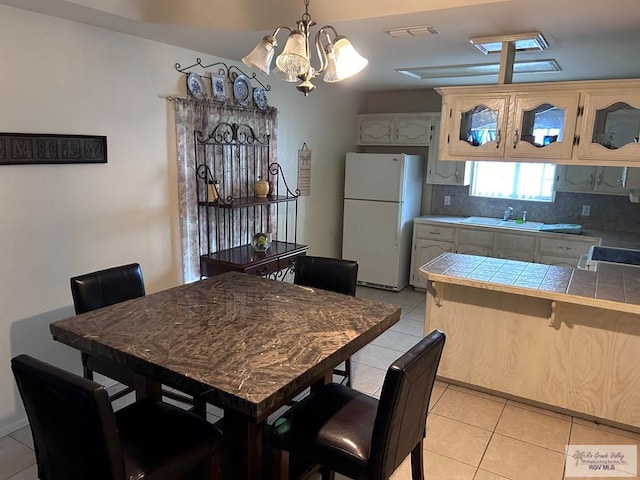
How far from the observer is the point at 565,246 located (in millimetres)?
4426

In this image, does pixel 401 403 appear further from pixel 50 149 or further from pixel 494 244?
pixel 494 244

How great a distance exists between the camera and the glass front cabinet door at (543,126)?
9.34 ft

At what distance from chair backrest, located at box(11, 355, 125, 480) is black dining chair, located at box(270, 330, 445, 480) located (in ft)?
2.07

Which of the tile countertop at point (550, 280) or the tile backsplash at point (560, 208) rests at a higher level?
the tile backsplash at point (560, 208)

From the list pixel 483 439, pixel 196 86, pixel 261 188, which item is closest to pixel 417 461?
pixel 483 439

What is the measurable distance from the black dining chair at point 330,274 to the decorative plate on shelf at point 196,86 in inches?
58.5

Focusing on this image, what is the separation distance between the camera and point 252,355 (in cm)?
169

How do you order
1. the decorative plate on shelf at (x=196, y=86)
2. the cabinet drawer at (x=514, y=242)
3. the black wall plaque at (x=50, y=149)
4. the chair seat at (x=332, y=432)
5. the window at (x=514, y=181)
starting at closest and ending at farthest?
the chair seat at (x=332, y=432) → the black wall plaque at (x=50, y=149) → the decorative plate on shelf at (x=196, y=86) → the cabinet drawer at (x=514, y=242) → the window at (x=514, y=181)

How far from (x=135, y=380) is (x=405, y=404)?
1.30 m

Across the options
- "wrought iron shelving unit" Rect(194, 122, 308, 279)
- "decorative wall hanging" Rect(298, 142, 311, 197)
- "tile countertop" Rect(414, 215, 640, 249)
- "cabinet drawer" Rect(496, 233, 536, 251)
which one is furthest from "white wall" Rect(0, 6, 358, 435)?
"cabinet drawer" Rect(496, 233, 536, 251)

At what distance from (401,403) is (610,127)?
89.3 inches

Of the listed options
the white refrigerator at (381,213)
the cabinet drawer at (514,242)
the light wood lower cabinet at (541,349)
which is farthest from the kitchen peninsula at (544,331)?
the white refrigerator at (381,213)

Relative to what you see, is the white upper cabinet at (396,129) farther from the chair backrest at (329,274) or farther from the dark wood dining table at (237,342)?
the dark wood dining table at (237,342)

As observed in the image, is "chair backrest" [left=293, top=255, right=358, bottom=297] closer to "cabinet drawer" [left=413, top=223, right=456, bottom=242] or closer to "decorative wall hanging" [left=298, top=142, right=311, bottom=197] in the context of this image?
"decorative wall hanging" [left=298, top=142, right=311, bottom=197]
